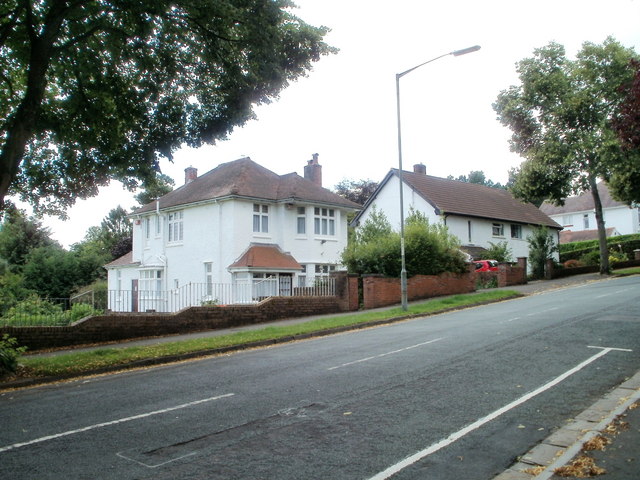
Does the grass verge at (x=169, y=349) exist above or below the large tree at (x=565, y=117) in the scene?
below

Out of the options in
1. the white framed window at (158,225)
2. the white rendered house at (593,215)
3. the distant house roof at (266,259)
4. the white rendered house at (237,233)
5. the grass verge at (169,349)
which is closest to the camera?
the grass verge at (169,349)

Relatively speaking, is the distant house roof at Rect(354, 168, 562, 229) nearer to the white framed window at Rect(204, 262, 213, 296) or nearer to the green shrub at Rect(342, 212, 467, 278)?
the green shrub at Rect(342, 212, 467, 278)

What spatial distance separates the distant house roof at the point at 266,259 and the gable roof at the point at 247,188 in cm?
297

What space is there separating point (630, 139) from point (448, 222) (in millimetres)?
28838

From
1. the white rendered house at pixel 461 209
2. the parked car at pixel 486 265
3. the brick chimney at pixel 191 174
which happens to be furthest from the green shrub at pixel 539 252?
the brick chimney at pixel 191 174

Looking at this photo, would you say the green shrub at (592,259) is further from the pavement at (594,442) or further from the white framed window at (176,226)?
the pavement at (594,442)

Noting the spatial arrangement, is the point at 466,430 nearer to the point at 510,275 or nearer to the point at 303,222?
the point at 510,275

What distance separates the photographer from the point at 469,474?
5059mm

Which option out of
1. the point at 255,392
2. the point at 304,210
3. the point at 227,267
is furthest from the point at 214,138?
the point at 304,210

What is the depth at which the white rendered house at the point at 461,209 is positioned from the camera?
3991 centimetres

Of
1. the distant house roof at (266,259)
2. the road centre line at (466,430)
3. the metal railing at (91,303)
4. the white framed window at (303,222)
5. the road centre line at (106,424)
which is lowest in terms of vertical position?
the road centre line at (106,424)

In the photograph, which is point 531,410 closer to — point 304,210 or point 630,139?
point 630,139

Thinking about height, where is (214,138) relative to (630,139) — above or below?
above

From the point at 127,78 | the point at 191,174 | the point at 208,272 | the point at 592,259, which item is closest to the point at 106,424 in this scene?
the point at 127,78
